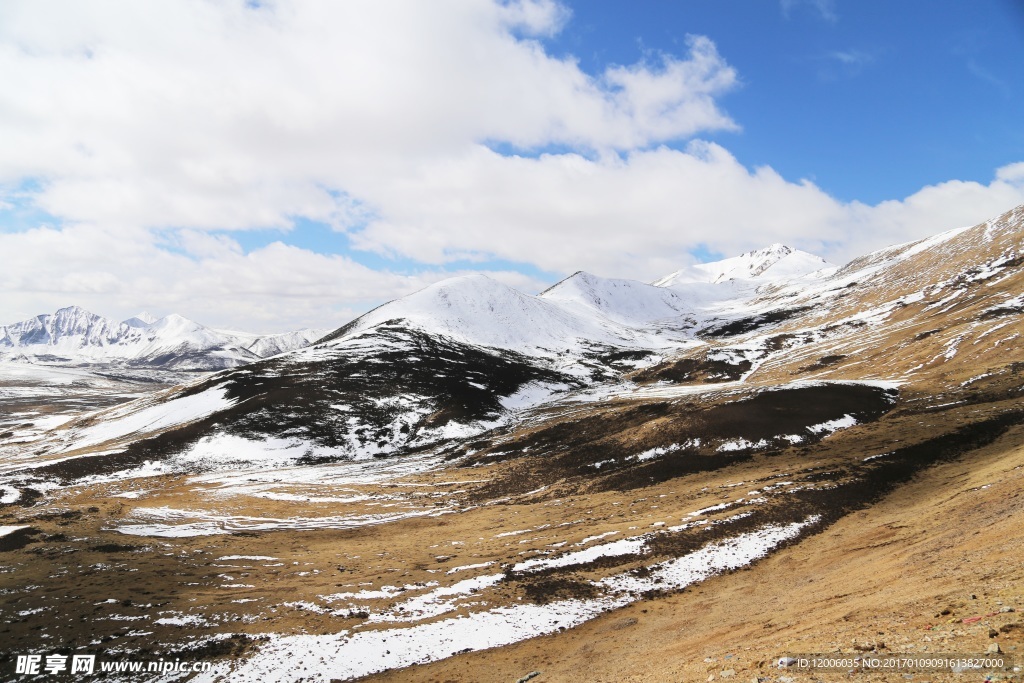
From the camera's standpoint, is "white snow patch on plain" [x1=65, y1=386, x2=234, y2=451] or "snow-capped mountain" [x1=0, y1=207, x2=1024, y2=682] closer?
"snow-capped mountain" [x1=0, y1=207, x2=1024, y2=682]

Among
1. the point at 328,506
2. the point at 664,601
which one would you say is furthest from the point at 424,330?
the point at 664,601

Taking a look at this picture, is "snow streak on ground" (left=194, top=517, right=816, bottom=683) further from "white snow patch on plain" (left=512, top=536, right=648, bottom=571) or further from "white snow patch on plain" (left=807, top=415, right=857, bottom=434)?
"white snow patch on plain" (left=807, top=415, right=857, bottom=434)

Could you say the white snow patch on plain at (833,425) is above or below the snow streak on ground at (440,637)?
above

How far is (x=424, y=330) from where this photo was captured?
169 m

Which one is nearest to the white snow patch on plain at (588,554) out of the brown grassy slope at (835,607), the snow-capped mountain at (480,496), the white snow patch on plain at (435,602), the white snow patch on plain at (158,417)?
the snow-capped mountain at (480,496)

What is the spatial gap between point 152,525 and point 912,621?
53748 millimetres

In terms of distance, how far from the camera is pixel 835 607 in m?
19.3

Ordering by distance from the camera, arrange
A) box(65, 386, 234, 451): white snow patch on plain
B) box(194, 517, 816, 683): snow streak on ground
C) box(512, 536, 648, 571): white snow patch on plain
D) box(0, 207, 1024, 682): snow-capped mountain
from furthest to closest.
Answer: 1. box(65, 386, 234, 451): white snow patch on plain
2. box(512, 536, 648, 571): white snow patch on plain
3. box(0, 207, 1024, 682): snow-capped mountain
4. box(194, 517, 816, 683): snow streak on ground

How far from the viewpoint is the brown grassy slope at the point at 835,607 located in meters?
14.2

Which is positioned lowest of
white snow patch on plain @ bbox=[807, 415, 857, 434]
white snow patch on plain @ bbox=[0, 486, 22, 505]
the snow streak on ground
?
the snow streak on ground

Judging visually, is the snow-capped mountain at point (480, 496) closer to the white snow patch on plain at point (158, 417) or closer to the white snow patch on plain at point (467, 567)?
the white snow patch on plain at point (467, 567)

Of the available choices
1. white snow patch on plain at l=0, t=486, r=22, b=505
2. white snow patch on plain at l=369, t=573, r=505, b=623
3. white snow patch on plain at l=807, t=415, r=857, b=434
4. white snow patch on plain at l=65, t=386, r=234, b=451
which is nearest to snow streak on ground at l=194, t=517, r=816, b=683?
white snow patch on plain at l=369, t=573, r=505, b=623

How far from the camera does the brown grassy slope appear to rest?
14.2m

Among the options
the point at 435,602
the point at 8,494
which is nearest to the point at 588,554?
the point at 435,602
